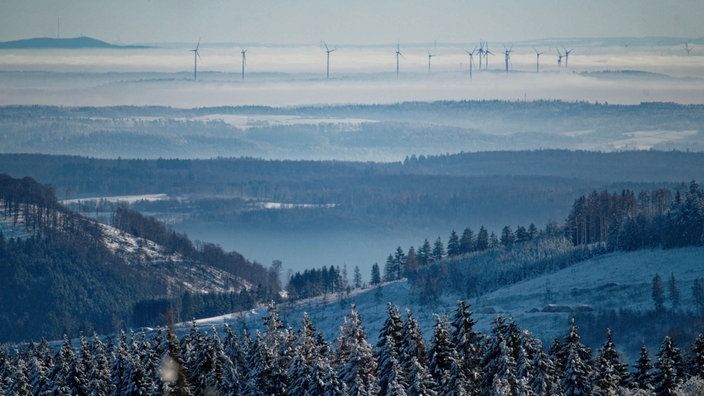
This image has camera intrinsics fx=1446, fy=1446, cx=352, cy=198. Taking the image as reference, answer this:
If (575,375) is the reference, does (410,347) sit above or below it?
above

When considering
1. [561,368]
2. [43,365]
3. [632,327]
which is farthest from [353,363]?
[632,327]

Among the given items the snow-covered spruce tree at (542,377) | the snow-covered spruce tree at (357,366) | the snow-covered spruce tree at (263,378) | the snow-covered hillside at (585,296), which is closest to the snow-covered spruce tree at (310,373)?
the snow-covered spruce tree at (357,366)

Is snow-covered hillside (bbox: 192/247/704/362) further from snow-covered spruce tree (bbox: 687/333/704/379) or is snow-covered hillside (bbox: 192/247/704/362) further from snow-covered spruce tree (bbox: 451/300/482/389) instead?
snow-covered spruce tree (bbox: 451/300/482/389)

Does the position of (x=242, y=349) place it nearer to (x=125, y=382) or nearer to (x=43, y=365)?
(x=125, y=382)

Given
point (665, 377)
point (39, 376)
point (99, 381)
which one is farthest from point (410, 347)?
point (39, 376)

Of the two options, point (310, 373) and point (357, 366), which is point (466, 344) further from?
point (310, 373)

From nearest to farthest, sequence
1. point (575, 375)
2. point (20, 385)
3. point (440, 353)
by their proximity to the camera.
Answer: point (440, 353) → point (575, 375) → point (20, 385)
